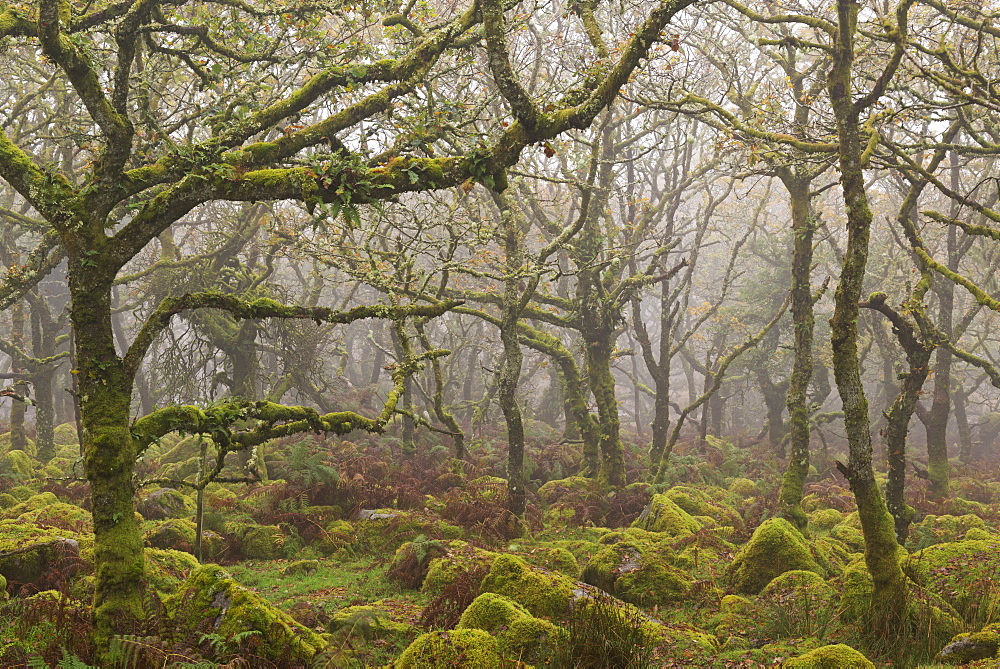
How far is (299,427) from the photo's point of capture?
19.6 ft

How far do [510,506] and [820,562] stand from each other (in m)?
5.93

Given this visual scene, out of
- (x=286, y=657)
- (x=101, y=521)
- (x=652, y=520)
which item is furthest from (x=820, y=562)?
(x=101, y=521)

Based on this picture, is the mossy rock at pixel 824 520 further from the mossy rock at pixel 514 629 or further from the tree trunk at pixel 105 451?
the tree trunk at pixel 105 451

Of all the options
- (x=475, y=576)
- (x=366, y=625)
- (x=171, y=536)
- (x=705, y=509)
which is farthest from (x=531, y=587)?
(x=705, y=509)

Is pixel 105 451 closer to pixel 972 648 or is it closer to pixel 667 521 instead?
pixel 972 648

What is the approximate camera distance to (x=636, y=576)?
8.38 m

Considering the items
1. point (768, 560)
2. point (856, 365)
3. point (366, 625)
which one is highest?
point (856, 365)

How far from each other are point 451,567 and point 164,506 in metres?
Result: 6.41

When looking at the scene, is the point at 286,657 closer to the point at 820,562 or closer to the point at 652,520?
the point at 820,562

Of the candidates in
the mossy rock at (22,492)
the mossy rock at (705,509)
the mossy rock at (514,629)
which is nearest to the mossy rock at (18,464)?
the mossy rock at (22,492)

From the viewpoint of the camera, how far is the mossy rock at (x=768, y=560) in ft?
27.9

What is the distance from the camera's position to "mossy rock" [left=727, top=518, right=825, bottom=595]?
8492 mm

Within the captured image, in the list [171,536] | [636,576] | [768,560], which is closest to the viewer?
[636,576]

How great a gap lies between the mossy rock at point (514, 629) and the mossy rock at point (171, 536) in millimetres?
6000
